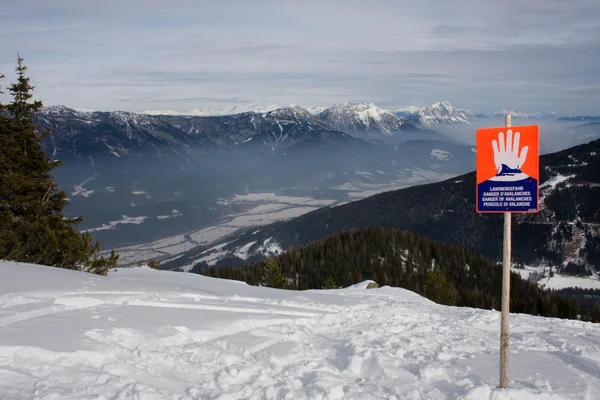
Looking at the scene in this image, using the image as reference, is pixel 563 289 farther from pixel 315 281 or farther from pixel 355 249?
pixel 315 281

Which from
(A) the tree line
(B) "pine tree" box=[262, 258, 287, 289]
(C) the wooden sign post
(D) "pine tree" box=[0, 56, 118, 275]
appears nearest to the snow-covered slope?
(C) the wooden sign post

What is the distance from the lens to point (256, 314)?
1265 cm

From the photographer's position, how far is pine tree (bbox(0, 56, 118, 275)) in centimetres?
1802

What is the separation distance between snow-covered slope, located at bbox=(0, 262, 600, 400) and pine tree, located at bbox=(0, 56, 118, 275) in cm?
354

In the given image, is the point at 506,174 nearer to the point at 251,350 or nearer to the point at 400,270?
the point at 251,350

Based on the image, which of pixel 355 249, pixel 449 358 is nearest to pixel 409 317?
pixel 449 358

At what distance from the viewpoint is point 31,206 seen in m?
22.5

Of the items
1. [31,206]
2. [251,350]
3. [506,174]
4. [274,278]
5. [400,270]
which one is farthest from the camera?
[400,270]

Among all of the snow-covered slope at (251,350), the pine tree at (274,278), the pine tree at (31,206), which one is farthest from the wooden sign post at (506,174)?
the pine tree at (274,278)

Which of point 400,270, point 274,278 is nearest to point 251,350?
point 274,278

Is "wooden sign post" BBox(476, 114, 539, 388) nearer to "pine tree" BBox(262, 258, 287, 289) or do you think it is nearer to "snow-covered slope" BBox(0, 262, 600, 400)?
"snow-covered slope" BBox(0, 262, 600, 400)

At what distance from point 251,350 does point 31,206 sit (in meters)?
17.9

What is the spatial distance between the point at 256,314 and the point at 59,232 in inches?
438

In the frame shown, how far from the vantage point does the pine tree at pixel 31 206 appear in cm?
1802
